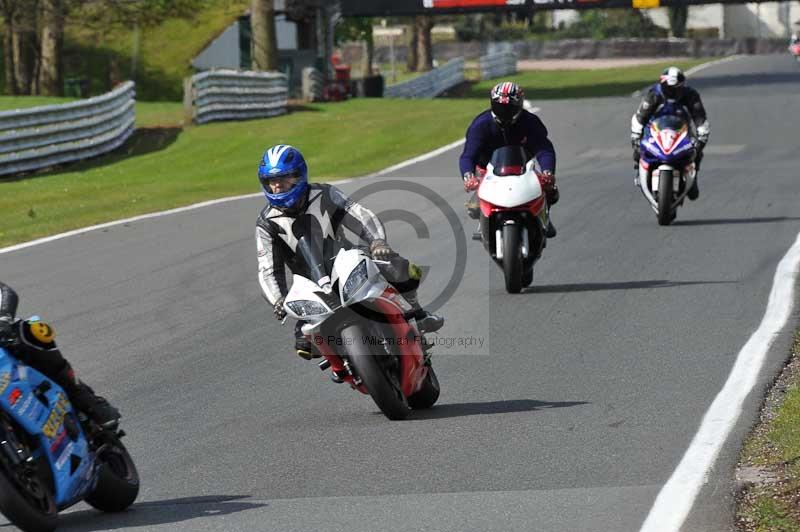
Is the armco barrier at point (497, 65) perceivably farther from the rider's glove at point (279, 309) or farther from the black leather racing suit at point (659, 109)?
the rider's glove at point (279, 309)

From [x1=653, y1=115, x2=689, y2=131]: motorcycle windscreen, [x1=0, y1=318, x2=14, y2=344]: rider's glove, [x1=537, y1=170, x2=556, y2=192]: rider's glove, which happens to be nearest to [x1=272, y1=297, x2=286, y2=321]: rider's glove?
[x1=0, y1=318, x2=14, y2=344]: rider's glove

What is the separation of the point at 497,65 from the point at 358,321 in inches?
2175

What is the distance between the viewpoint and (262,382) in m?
9.20

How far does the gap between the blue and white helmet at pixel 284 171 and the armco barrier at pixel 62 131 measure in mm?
16984

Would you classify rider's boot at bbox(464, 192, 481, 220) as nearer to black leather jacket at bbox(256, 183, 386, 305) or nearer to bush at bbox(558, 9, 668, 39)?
black leather jacket at bbox(256, 183, 386, 305)

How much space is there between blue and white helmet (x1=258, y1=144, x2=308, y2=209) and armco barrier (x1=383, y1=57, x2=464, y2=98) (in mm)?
38731

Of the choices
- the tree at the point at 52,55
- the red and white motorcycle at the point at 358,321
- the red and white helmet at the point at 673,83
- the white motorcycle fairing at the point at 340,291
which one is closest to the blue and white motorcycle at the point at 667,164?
the red and white helmet at the point at 673,83

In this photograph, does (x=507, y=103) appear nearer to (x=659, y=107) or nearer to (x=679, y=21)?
(x=659, y=107)

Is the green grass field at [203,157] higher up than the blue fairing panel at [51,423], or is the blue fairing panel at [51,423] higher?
the blue fairing panel at [51,423]

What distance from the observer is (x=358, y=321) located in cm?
768

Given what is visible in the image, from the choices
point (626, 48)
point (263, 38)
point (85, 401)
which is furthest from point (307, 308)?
point (626, 48)

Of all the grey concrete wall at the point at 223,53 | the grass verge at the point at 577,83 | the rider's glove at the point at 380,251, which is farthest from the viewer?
the grey concrete wall at the point at 223,53

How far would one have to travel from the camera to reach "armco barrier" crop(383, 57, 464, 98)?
1865 inches

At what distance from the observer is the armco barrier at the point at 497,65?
5992 centimetres
